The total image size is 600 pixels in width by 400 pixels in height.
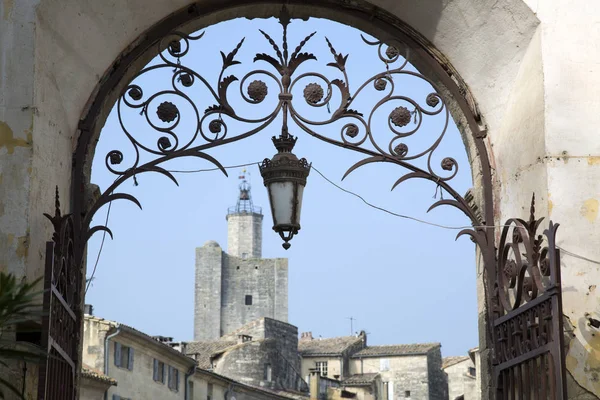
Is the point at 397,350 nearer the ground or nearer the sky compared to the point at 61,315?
nearer the sky

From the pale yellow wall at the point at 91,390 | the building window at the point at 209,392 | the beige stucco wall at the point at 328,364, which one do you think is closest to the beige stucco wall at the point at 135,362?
the pale yellow wall at the point at 91,390

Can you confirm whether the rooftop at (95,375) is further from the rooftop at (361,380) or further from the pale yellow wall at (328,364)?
the pale yellow wall at (328,364)

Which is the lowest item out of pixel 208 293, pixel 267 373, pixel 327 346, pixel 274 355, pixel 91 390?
pixel 91 390

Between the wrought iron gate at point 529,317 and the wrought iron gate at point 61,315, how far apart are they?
2.32 m

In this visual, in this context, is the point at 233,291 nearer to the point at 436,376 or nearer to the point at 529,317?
the point at 436,376

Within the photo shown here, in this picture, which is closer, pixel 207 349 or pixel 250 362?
pixel 250 362

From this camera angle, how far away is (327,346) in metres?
69.2

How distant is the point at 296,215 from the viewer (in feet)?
24.8

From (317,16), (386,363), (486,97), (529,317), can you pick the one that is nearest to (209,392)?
(386,363)

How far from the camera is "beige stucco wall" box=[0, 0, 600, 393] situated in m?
6.86

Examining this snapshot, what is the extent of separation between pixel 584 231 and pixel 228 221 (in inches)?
3903

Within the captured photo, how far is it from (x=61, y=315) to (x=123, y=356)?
104ft

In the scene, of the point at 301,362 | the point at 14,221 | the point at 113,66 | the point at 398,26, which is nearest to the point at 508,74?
the point at 398,26

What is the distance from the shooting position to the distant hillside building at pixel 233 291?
93688 millimetres
